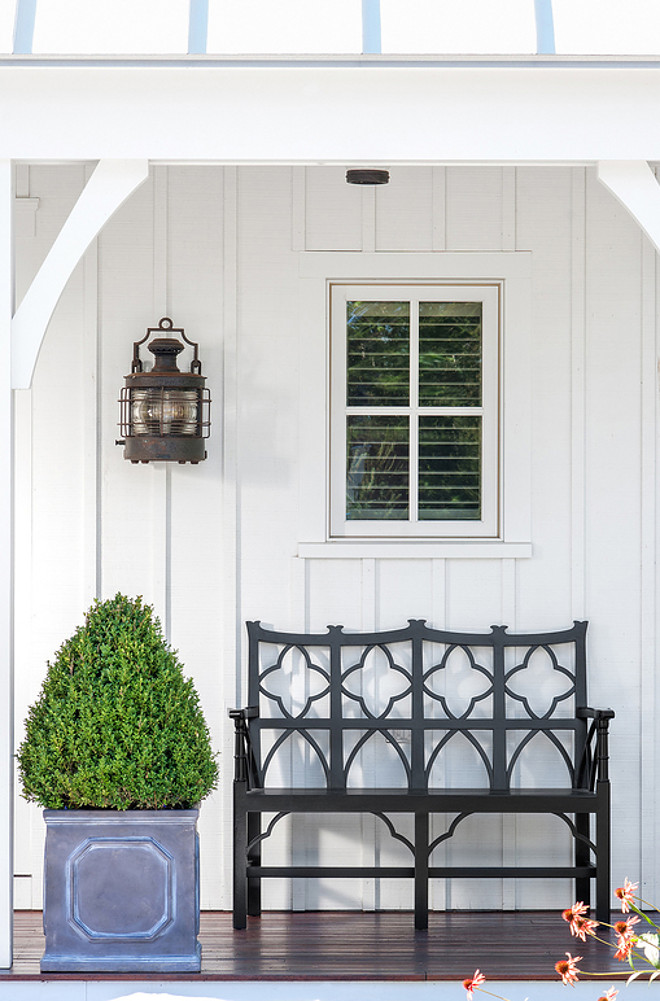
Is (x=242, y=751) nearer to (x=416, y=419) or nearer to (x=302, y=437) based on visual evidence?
(x=302, y=437)

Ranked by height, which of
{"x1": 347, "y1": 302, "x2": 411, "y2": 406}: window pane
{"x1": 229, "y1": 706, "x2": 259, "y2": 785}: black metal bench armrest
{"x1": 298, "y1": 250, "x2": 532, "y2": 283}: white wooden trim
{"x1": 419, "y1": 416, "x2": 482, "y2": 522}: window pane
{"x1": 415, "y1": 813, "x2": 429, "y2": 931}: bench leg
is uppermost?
{"x1": 298, "y1": 250, "x2": 532, "y2": 283}: white wooden trim

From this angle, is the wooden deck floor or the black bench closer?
the wooden deck floor

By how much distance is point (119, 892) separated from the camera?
3172mm

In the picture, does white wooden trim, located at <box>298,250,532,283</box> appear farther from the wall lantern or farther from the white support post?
the white support post

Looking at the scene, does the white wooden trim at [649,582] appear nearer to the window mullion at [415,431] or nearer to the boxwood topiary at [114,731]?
the window mullion at [415,431]

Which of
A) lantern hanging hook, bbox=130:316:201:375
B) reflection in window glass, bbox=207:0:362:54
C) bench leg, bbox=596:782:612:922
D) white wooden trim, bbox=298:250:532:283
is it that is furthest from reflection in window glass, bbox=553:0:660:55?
bench leg, bbox=596:782:612:922

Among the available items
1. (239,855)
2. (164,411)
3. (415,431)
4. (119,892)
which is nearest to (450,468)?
(415,431)

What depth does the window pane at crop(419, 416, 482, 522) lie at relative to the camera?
13.4 feet

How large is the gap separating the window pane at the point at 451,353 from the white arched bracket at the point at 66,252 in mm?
1338

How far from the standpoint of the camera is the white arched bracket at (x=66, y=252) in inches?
121

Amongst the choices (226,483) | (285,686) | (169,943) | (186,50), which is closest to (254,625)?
(285,686)

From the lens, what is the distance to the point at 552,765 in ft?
13.1

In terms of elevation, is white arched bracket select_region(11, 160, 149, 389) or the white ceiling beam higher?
the white ceiling beam

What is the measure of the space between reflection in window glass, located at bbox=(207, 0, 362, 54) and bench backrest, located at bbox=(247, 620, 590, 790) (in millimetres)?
1933
